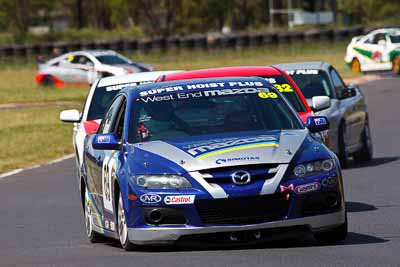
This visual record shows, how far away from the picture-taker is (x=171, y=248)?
9.34m

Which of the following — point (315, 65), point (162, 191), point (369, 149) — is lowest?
point (369, 149)

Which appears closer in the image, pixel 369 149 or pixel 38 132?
pixel 369 149

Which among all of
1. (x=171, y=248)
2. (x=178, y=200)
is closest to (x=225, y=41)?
(x=171, y=248)

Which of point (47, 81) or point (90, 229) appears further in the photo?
point (47, 81)

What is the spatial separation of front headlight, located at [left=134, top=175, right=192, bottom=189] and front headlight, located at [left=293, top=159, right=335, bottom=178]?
2.44 ft

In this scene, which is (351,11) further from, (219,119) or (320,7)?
(219,119)

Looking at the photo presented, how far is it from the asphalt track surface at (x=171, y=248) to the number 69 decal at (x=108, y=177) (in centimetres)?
36

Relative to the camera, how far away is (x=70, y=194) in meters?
15.1

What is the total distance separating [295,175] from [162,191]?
0.91 m

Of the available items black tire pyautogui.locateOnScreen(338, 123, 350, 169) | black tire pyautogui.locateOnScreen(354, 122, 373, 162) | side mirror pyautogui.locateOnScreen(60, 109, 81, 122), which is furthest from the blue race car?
black tire pyautogui.locateOnScreen(354, 122, 373, 162)

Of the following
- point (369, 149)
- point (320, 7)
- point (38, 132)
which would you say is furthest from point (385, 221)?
point (320, 7)

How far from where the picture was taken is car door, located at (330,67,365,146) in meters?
16.5

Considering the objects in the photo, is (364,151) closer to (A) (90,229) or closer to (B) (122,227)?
(A) (90,229)

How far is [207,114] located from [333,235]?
1.47 metres
